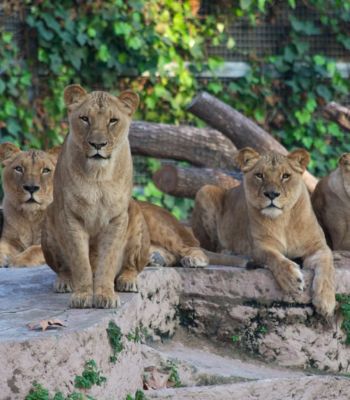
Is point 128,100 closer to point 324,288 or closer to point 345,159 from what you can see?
point 324,288

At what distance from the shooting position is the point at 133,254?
17.8 feet

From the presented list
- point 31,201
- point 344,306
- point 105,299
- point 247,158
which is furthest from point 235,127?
point 105,299

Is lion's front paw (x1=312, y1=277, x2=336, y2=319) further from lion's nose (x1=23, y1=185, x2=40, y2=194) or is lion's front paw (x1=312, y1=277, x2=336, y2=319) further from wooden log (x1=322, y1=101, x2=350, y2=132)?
wooden log (x1=322, y1=101, x2=350, y2=132)

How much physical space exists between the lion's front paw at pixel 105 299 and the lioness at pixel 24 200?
1795 millimetres

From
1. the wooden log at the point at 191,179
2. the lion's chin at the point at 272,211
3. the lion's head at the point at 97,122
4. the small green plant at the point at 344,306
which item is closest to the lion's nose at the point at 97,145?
the lion's head at the point at 97,122

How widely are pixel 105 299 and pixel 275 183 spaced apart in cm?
160

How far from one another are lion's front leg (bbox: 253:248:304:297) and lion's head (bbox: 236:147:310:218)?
0.27 meters

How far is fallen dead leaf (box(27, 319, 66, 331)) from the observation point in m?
4.48

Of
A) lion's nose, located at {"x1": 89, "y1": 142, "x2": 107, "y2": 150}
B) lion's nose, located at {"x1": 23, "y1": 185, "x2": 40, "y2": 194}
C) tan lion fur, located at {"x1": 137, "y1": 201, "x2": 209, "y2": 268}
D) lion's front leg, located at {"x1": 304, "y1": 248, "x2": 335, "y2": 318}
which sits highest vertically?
lion's nose, located at {"x1": 89, "y1": 142, "x2": 107, "y2": 150}

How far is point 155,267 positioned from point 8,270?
80 cm

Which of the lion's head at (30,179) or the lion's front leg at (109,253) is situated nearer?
the lion's front leg at (109,253)

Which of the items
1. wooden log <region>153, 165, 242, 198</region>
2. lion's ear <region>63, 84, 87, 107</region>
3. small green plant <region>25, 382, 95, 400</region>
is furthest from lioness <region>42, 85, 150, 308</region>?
wooden log <region>153, 165, 242, 198</region>

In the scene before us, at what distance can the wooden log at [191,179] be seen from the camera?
8211 mm

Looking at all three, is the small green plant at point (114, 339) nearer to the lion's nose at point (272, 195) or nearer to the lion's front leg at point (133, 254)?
the lion's front leg at point (133, 254)
